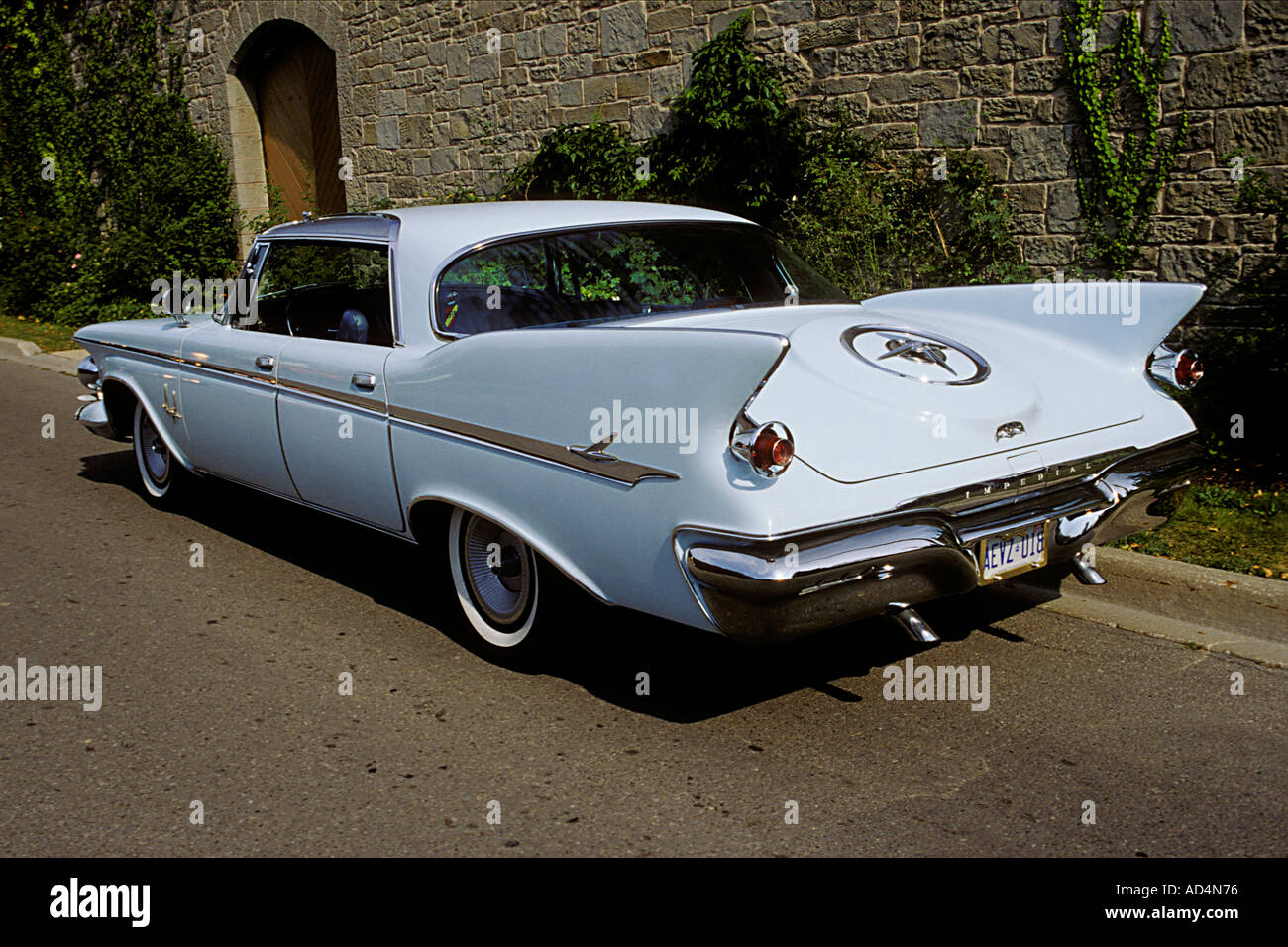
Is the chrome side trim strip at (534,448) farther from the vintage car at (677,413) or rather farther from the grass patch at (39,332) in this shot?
the grass patch at (39,332)

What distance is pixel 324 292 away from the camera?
5.20 m

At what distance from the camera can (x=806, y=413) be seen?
3.30 metres

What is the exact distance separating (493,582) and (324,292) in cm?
181

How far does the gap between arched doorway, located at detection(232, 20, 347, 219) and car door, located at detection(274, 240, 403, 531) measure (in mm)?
10686

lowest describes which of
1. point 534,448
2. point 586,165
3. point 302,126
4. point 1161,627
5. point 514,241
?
point 1161,627

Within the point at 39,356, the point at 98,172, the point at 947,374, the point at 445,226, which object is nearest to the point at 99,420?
the point at 445,226

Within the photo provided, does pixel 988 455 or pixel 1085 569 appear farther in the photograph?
pixel 1085 569

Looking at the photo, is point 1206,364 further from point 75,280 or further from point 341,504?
point 75,280

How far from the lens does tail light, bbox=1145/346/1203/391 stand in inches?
167

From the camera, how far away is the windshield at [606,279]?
4250 mm

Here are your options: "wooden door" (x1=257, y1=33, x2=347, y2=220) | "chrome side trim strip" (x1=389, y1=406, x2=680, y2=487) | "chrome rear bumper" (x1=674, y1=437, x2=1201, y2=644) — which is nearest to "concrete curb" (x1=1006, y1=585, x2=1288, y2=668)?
"chrome rear bumper" (x1=674, y1=437, x2=1201, y2=644)

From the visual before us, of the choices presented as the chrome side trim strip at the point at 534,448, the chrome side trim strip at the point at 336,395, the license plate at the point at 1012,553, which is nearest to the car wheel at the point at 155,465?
the chrome side trim strip at the point at 336,395

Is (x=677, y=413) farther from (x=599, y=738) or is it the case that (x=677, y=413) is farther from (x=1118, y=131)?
(x=1118, y=131)

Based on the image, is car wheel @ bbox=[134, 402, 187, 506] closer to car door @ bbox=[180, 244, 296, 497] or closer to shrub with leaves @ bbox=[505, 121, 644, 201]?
car door @ bbox=[180, 244, 296, 497]
